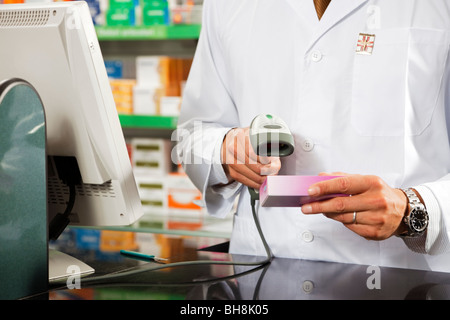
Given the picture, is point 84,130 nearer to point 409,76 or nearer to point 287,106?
point 287,106

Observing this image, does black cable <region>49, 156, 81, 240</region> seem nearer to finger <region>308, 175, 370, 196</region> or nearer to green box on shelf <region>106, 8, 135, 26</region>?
finger <region>308, 175, 370, 196</region>

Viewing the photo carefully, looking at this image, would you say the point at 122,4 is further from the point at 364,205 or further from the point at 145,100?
the point at 364,205

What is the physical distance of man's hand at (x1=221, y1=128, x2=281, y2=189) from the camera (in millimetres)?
1185

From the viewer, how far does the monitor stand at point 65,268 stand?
43.5 inches

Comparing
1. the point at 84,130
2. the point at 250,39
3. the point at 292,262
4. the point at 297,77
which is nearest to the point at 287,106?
the point at 297,77

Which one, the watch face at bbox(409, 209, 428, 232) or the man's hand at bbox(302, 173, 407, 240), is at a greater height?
the man's hand at bbox(302, 173, 407, 240)

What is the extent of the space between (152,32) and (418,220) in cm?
197

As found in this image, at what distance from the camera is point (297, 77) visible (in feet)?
4.33

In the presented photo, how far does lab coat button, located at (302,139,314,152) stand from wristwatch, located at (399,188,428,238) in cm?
26

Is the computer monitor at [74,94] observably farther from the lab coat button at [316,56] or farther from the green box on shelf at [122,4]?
the green box on shelf at [122,4]

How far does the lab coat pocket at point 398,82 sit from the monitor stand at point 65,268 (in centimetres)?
63

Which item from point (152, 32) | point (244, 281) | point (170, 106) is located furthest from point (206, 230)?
point (244, 281)

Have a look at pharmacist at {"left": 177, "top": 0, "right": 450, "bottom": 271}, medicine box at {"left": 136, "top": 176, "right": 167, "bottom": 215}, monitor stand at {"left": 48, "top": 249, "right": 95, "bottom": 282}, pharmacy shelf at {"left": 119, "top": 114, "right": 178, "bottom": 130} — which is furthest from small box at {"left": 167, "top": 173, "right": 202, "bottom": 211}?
monitor stand at {"left": 48, "top": 249, "right": 95, "bottom": 282}
